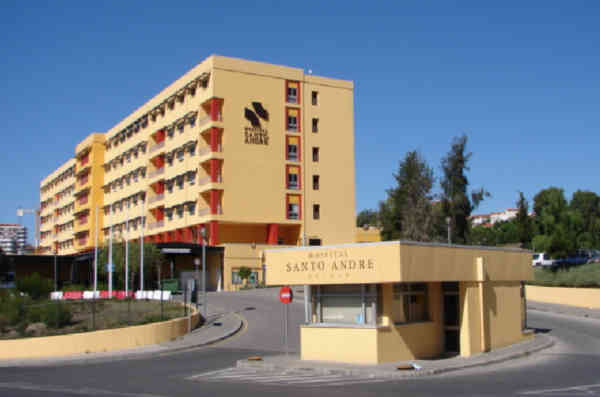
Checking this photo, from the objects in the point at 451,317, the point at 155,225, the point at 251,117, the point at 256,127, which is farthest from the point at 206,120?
the point at 451,317

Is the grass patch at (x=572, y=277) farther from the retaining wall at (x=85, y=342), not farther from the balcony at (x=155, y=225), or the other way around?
the balcony at (x=155, y=225)

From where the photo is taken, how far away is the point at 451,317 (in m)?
23.9

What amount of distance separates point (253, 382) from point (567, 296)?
117 ft

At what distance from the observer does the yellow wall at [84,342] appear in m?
27.0

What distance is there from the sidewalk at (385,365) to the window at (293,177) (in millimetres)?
47685

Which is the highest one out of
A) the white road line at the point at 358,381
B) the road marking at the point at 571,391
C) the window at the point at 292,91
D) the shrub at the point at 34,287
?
the window at the point at 292,91

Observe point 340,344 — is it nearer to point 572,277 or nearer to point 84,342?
point 84,342

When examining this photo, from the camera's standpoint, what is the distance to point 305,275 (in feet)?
70.8

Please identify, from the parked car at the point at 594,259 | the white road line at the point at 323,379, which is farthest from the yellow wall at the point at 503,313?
the parked car at the point at 594,259

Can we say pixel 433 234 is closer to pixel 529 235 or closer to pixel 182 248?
pixel 529 235

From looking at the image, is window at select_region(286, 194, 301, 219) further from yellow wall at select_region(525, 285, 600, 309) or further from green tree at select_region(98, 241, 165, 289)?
yellow wall at select_region(525, 285, 600, 309)

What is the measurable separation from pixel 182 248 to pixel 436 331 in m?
40.0

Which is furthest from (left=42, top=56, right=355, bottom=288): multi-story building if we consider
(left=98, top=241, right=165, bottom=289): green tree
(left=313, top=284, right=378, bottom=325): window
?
(left=313, top=284, right=378, bottom=325): window

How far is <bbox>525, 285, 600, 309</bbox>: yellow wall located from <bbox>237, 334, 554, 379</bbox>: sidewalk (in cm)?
2387
